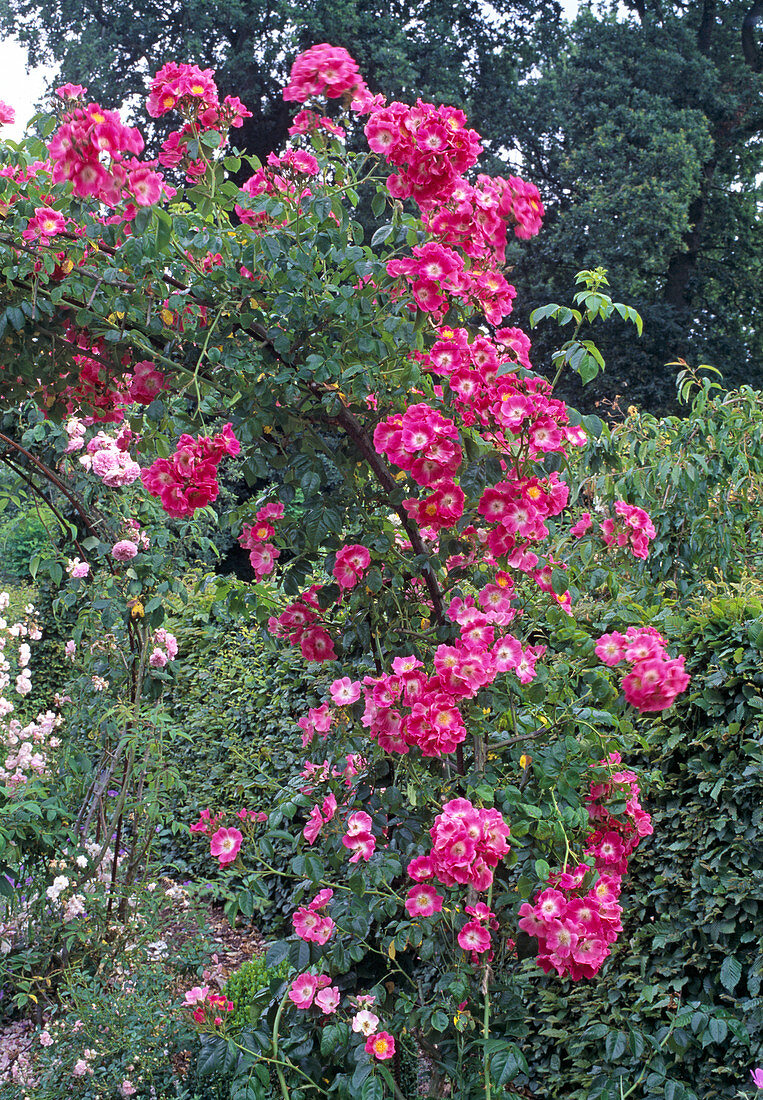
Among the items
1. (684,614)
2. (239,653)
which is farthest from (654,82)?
(684,614)

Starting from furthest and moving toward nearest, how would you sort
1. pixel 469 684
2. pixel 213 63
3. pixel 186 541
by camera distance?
pixel 213 63
pixel 186 541
pixel 469 684

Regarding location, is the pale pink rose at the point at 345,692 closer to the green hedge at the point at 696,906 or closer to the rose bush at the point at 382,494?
the rose bush at the point at 382,494

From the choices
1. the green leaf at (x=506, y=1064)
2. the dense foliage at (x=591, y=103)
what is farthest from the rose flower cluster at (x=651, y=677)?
the dense foliage at (x=591, y=103)

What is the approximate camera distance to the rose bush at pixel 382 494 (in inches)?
63.0

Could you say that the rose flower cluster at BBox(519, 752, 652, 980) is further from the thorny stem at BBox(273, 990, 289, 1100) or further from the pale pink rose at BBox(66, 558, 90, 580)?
the pale pink rose at BBox(66, 558, 90, 580)

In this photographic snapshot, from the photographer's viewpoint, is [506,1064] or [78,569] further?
[78,569]

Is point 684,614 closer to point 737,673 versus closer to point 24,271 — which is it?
point 737,673

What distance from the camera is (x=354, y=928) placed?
65.2 inches

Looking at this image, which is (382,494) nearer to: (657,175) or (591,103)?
(657,175)

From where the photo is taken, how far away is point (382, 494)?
6.14 feet

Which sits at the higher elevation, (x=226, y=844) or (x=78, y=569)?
(x=78, y=569)

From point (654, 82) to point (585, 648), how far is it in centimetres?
1392

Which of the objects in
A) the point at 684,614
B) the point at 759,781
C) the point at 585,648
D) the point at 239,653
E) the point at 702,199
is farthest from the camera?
the point at 702,199

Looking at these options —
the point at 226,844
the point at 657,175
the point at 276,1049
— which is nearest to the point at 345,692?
the point at 226,844
